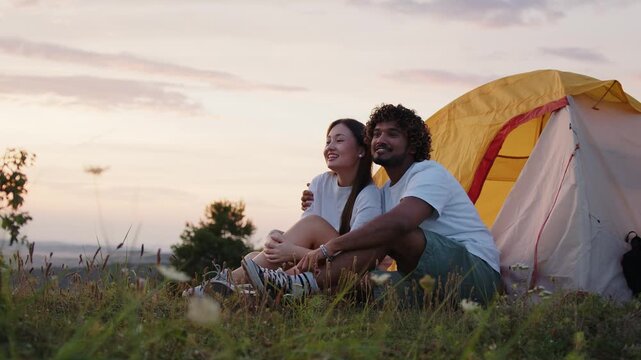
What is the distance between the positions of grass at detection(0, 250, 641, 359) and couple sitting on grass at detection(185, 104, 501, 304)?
10.5 inches

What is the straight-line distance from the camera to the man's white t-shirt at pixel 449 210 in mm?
6465

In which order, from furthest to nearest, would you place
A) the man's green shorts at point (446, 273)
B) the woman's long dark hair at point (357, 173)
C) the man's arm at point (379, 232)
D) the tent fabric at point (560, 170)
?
the tent fabric at point (560, 170) → the woman's long dark hair at point (357, 173) → the man's green shorts at point (446, 273) → the man's arm at point (379, 232)

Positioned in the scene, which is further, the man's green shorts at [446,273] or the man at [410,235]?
the man's green shorts at [446,273]

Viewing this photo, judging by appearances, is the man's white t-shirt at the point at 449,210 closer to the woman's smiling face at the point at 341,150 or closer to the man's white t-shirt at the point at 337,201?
the man's white t-shirt at the point at 337,201

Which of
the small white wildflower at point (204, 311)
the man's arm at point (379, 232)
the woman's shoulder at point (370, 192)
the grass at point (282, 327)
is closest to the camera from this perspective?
the small white wildflower at point (204, 311)

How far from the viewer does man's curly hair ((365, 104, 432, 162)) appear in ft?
22.7

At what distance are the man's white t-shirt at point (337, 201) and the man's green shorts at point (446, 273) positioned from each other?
49cm

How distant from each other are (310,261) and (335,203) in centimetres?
119

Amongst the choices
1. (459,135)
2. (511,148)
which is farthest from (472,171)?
(511,148)

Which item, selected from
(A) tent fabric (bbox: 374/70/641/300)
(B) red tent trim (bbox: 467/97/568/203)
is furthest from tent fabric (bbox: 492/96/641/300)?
(B) red tent trim (bbox: 467/97/568/203)

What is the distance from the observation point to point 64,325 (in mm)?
4465

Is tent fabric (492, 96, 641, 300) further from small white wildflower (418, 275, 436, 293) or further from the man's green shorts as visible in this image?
small white wildflower (418, 275, 436, 293)

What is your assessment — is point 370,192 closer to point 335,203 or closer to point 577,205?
point 335,203

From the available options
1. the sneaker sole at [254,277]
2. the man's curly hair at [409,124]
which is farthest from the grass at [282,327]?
the man's curly hair at [409,124]
